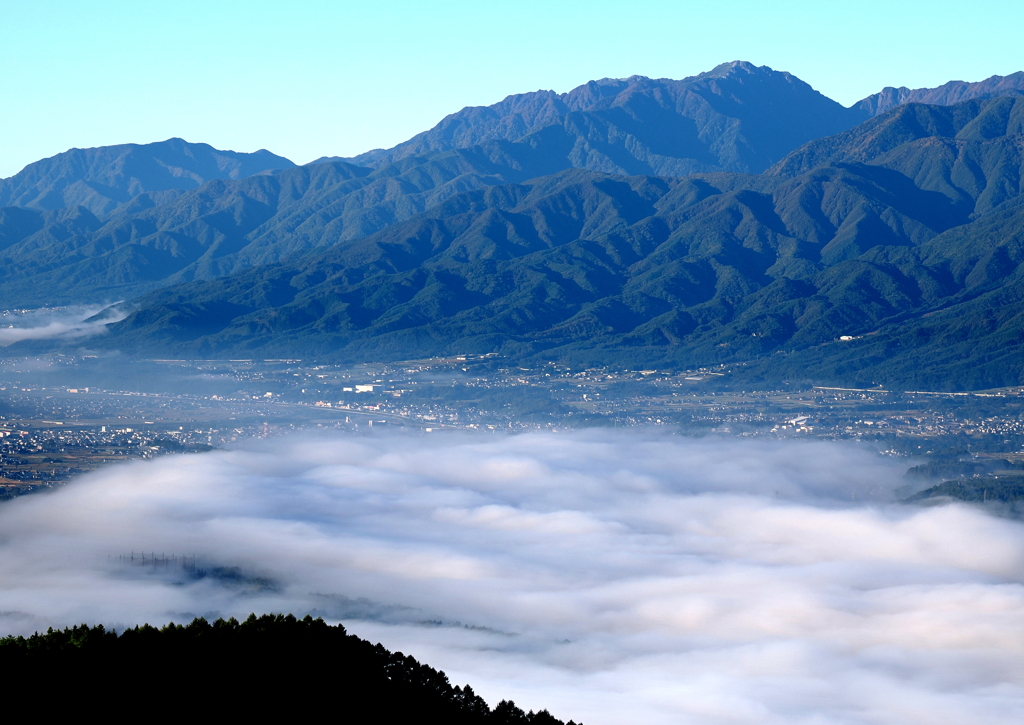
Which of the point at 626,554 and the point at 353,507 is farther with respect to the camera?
the point at 353,507

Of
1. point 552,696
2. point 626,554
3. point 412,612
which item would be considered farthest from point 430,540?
point 552,696

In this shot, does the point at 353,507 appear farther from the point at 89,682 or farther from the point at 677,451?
the point at 89,682

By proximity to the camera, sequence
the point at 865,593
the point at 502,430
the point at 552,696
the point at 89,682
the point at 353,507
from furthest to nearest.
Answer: the point at 502,430 < the point at 353,507 < the point at 865,593 < the point at 552,696 < the point at 89,682

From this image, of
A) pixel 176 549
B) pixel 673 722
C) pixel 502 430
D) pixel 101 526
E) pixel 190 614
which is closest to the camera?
pixel 673 722

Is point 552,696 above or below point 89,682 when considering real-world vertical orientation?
below

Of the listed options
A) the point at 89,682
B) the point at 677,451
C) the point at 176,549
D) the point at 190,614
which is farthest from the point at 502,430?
the point at 89,682

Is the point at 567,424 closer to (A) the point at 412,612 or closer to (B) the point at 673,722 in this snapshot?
(A) the point at 412,612
